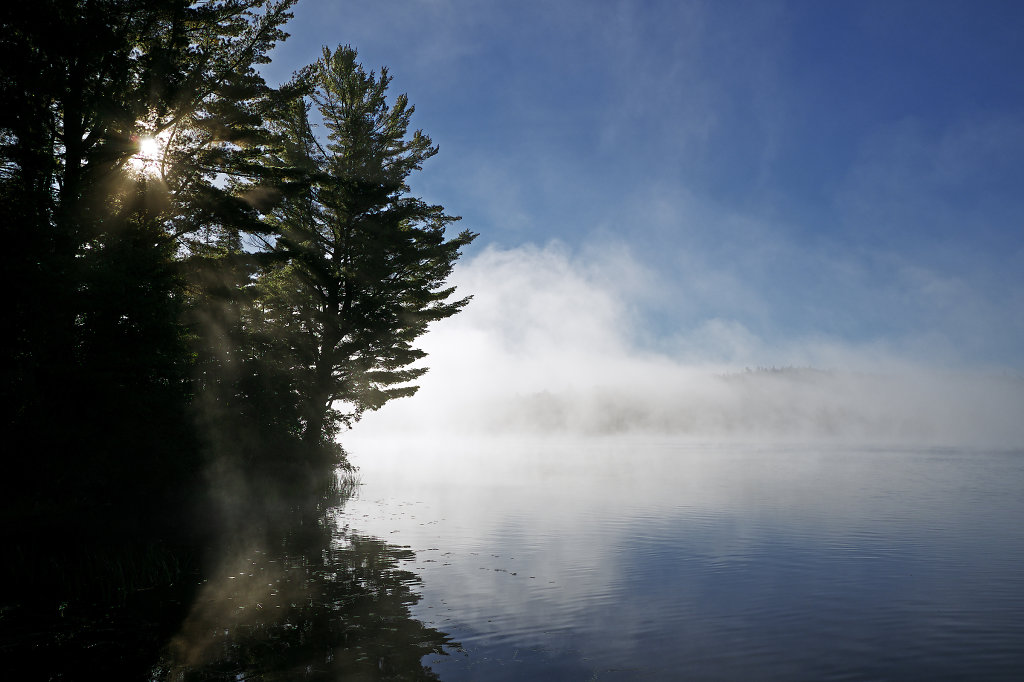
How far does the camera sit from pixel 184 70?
23078mm

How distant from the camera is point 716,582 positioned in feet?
45.8

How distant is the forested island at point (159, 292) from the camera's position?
1614 cm

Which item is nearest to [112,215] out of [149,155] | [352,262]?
[149,155]

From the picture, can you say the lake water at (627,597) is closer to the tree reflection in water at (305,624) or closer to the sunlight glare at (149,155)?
the tree reflection in water at (305,624)

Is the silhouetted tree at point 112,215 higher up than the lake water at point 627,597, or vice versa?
the silhouetted tree at point 112,215

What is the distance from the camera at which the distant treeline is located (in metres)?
16.5

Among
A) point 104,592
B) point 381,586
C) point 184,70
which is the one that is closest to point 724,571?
point 381,586

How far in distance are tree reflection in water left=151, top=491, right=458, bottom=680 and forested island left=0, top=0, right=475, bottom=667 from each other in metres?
2.52

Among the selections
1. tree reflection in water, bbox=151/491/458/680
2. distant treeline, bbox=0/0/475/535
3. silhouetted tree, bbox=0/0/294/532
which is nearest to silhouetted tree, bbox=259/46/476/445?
distant treeline, bbox=0/0/475/535

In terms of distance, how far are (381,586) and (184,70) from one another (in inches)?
832

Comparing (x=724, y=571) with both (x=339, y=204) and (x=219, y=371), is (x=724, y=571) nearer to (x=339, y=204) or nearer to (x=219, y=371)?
(x=219, y=371)

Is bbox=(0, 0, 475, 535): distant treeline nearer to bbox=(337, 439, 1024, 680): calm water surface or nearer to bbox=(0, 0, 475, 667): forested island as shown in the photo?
bbox=(0, 0, 475, 667): forested island

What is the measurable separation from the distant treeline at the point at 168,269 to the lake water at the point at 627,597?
19.8 ft

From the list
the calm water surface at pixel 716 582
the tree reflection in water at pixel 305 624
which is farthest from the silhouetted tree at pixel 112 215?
the calm water surface at pixel 716 582
